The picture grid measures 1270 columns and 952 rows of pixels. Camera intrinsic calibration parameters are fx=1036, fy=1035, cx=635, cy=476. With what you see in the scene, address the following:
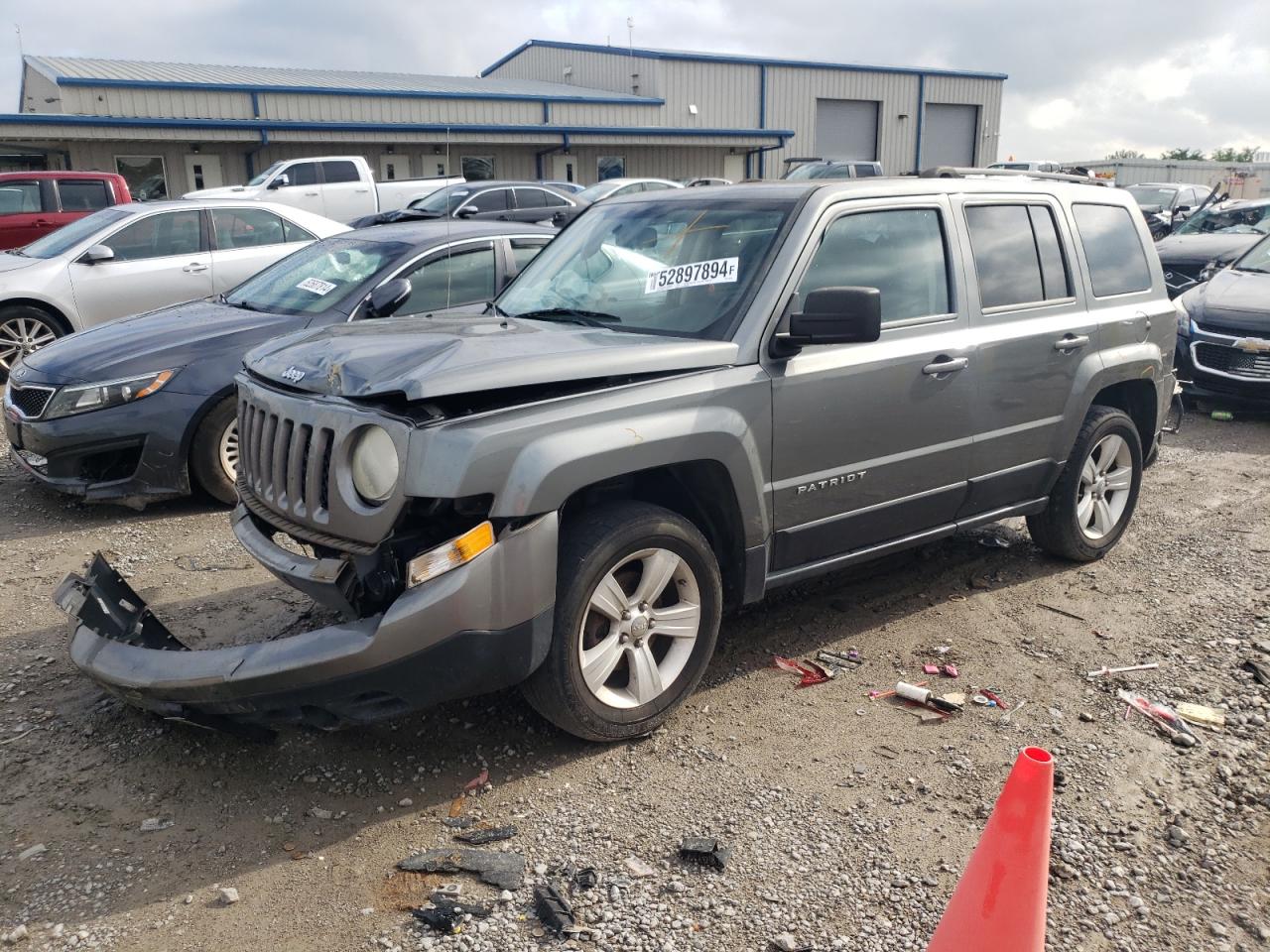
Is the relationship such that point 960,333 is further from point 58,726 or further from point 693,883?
point 58,726

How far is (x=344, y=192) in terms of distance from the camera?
19875mm

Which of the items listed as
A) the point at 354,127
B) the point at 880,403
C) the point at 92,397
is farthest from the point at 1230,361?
the point at 354,127

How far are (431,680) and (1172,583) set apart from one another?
405cm

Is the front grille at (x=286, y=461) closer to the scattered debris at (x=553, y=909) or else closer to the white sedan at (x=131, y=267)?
the scattered debris at (x=553, y=909)

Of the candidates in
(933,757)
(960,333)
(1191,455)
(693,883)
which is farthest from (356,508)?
(1191,455)

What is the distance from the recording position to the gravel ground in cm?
285

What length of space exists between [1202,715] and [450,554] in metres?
2.95

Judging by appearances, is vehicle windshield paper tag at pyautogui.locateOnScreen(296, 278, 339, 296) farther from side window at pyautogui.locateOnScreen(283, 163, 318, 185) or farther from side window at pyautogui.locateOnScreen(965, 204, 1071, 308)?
side window at pyautogui.locateOnScreen(283, 163, 318, 185)

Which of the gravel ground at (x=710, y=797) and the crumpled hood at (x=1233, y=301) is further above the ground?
the crumpled hood at (x=1233, y=301)

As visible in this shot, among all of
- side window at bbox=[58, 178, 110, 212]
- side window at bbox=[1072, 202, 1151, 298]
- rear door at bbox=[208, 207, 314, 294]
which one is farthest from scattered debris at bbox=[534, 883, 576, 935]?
side window at bbox=[58, 178, 110, 212]

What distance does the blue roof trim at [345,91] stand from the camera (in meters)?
24.4

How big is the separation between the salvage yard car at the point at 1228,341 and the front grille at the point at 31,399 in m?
8.79

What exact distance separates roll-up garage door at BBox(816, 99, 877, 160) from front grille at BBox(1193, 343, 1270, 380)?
30.6m

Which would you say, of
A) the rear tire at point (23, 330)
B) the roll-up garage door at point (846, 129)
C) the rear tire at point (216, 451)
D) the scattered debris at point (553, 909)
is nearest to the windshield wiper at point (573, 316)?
the scattered debris at point (553, 909)
